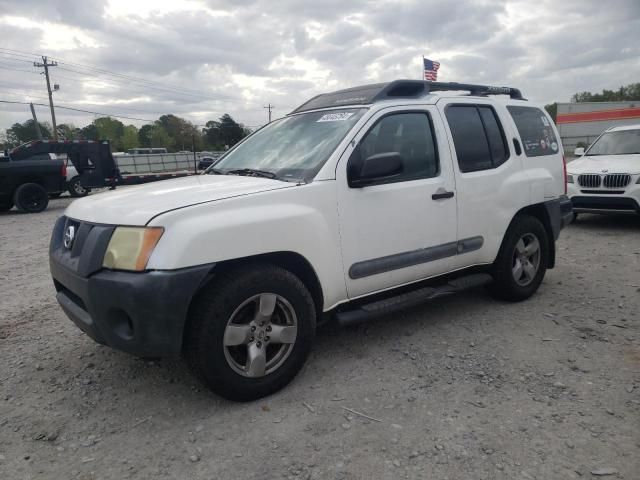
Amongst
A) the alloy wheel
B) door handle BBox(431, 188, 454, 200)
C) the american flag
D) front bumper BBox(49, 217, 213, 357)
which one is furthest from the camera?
the american flag

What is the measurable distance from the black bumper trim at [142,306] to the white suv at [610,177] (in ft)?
23.3

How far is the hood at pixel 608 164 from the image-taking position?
7.24 m

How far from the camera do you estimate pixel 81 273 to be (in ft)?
8.30

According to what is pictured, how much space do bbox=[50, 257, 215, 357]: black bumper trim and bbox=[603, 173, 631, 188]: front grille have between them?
7.10 meters

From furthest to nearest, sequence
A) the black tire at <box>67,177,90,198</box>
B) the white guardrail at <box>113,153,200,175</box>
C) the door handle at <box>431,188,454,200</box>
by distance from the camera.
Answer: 1. the white guardrail at <box>113,153,200,175</box>
2. the black tire at <box>67,177,90,198</box>
3. the door handle at <box>431,188,454,200</box>

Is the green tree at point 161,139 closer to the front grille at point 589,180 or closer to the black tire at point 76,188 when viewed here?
the black tire at point 76,188

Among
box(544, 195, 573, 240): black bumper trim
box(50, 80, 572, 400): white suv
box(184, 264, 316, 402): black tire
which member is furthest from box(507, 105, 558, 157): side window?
box(184, 264, 316, 402): black tire

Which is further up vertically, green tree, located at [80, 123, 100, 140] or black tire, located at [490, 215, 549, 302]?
green tree, located at [80, 123, 100, 140]

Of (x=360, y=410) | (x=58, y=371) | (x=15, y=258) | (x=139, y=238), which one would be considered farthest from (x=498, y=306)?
(x=15, y=258)

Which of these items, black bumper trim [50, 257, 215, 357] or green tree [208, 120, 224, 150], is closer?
black bumper trim [50, 257, 215, 357]

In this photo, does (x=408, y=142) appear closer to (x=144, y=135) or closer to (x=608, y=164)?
(x=608, y=164)

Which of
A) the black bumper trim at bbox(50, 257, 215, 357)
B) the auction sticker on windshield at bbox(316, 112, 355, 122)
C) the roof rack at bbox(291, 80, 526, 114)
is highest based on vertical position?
the roof rack at bbox(291, 80, 526, 114)

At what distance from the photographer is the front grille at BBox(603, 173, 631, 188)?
711 cm

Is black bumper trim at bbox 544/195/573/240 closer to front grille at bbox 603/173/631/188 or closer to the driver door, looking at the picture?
the driver door
